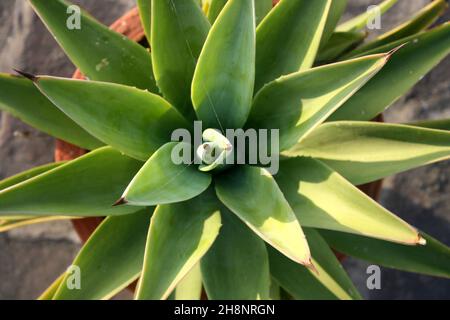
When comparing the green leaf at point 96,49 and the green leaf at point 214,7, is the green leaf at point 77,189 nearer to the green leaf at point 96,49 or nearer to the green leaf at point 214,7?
the green leaf at point 96,49

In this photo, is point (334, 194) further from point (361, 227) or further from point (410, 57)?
point (410, 57)

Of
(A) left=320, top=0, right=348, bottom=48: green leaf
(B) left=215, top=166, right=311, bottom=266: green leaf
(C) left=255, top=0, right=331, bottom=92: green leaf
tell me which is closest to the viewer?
(B) left=215, top=166, right=311, bottom=266: green leaf

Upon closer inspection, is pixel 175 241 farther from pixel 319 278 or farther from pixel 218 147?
pixel 319 278

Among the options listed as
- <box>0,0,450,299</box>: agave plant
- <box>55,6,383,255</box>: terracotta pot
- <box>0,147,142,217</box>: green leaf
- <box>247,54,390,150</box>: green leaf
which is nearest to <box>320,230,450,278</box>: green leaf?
<box>0,0,450,299</box>: agave plant

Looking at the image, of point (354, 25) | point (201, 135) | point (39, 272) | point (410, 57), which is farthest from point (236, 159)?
point (39, 272)

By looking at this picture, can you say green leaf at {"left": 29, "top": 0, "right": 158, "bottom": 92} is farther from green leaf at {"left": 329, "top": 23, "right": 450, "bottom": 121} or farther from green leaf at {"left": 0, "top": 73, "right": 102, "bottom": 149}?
green leaf at {"left": 329, "top": 23, "right": 450, "bottom": 121}
